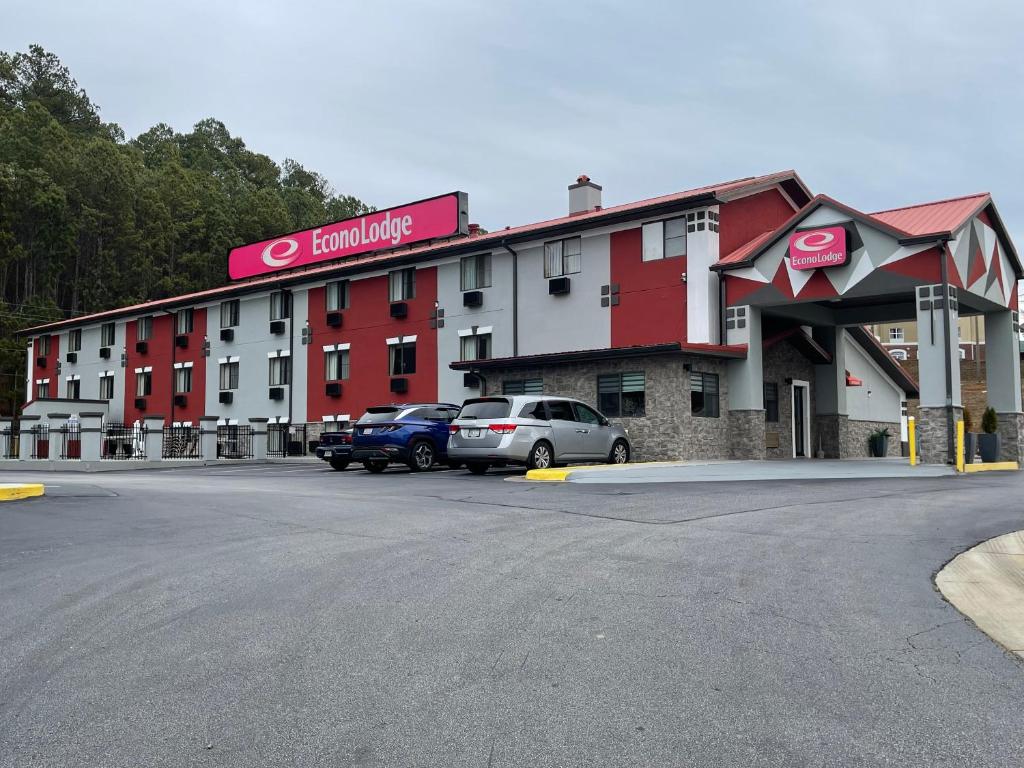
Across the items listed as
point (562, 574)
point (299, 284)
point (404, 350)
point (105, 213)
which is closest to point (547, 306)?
point (404, 350)

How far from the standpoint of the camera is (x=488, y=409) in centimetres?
2030

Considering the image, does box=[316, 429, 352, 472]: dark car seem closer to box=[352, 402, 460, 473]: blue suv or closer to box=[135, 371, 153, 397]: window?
box=[352, 402, 460, 473]: blue suv

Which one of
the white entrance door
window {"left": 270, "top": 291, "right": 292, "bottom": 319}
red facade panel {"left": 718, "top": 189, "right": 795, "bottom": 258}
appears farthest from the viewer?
window {"left": 270, "top": 291, "right": 292, "bottom": 319}

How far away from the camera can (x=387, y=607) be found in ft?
21.0

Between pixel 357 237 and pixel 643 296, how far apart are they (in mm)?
15955

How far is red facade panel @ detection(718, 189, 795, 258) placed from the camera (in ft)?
88.0

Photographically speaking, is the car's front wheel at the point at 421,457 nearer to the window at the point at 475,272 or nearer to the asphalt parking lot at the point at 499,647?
the window at the point at 475,272

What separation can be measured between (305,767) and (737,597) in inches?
156

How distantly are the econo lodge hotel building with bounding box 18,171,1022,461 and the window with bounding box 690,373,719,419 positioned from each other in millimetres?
56

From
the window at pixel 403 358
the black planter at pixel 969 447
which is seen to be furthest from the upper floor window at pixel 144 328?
the black planter at pixel 969 447

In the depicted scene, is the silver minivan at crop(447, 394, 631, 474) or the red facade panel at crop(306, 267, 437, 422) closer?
the silver minivan at crop(447, 394, 631, 474)

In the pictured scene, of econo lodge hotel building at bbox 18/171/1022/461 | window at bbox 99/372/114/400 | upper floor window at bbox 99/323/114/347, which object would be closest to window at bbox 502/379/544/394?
econo lodge hotel building at bbox 18/171/1022/461

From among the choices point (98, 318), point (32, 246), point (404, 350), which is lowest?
point (404, 350)

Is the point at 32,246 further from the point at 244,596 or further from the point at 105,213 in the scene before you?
the point at 244,596
